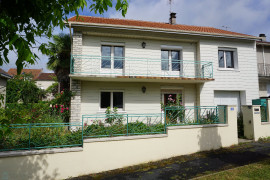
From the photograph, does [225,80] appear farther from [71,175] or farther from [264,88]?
[71,175]

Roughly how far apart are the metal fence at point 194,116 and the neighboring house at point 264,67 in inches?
286

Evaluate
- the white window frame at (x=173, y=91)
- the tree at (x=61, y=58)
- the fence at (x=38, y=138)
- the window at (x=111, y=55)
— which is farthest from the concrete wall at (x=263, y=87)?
the tree at (x=61, y=58)

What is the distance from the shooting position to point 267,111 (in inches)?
328

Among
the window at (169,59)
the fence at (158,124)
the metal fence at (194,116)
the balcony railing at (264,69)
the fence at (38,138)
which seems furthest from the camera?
the balcony railing at (264,69)

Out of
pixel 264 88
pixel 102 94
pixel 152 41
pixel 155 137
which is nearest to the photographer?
pixel 155 137

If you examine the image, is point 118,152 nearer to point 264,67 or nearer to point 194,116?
point 194,116

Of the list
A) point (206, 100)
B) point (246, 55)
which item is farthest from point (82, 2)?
point (246, 55)

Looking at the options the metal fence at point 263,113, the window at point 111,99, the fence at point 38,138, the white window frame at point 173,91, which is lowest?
the fence at point 38,138

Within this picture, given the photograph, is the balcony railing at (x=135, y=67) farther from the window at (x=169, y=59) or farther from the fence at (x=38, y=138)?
the fence at (x=38, y=138)

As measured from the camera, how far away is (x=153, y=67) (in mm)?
9414

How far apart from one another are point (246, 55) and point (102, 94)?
9.93 meters

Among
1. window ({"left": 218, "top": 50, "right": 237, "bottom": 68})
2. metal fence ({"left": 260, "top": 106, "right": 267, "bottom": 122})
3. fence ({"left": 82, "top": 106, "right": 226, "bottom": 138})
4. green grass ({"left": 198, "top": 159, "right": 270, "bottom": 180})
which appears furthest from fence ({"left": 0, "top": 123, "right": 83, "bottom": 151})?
window ({"left": 218, "top": 50, "right": 237, "bottom": 68})

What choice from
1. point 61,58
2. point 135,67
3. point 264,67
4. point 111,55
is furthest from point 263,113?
point 61,58

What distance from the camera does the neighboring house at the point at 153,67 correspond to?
329 inches
